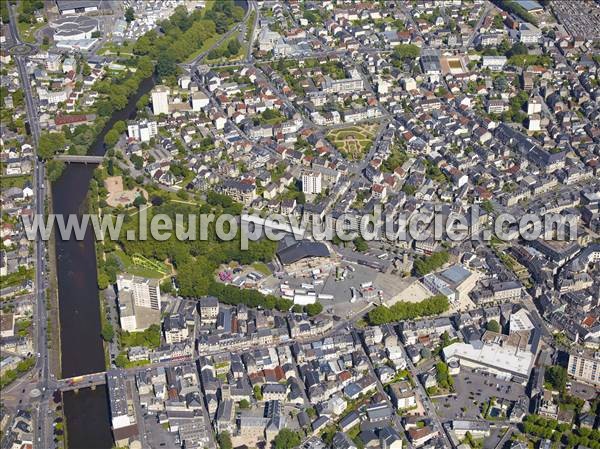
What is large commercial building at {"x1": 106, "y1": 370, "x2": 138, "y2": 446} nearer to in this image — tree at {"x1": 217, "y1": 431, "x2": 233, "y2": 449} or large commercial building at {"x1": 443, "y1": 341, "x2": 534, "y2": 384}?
tree at {"x1": 217, "y1": 431, "x2": 233, "y2": 449}

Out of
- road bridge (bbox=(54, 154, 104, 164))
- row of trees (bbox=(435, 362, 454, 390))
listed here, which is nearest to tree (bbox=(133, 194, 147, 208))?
road bridge (bbox=(54, 154, 104, 164))

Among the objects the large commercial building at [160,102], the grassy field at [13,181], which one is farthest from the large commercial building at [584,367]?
the large commercial building at [160,102]

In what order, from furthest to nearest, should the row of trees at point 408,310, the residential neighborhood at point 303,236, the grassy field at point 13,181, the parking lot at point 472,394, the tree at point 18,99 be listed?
the tree at point 18,99 < the grassy field at point 13,181 < the row of trees at point 408,310 < the residential neighborhood at point 303,236 < the parking lot at point 472,394

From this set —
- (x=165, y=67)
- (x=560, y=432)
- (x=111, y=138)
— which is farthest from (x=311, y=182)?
(x=165, y=67)

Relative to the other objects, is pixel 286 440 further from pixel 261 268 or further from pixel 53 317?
pixel 53 317

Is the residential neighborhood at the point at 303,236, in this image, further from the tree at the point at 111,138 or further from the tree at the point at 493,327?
the tree at the point at 111,138
